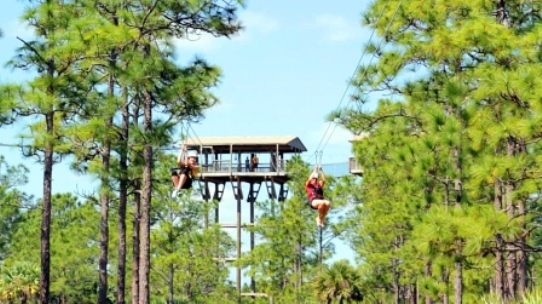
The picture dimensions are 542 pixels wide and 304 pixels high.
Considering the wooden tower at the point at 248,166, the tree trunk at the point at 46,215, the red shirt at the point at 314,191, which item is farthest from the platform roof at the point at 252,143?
the red shirt at the point at 314,191

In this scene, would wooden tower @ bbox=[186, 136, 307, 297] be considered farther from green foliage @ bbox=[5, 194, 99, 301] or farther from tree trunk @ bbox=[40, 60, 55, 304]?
tree trunk @ bbox=[40, 60, 55, 304]

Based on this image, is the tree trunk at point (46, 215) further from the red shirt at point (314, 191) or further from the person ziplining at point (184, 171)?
the red shirt at point (314, 191)

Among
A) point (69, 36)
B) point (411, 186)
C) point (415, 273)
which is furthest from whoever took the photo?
point (415, 273)

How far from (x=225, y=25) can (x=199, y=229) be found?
2169 cm

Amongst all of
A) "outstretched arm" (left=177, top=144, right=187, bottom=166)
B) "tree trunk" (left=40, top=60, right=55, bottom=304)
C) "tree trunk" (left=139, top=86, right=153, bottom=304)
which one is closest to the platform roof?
"tree trunk" (left=139, top=86, right=153, bottom=304)

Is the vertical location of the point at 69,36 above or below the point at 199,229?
above

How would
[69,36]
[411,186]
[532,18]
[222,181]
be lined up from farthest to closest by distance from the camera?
[222,181] < [411,186] < [532,18] < [69,36]

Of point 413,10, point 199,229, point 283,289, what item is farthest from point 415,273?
point 413,10

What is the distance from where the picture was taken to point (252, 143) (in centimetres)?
4900

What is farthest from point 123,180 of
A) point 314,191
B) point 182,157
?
point 314,191

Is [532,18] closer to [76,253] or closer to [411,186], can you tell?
[411,186]

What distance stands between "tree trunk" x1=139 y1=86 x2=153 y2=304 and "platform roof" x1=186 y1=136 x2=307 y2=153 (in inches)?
1063

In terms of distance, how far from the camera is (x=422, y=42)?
2122cm

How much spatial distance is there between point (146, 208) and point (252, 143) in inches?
1122
